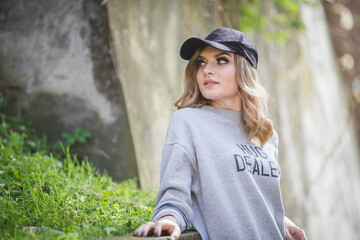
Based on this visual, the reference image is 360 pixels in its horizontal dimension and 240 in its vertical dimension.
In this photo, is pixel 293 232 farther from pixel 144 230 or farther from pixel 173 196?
pixel 144 230

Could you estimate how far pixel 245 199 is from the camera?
6.16 feet

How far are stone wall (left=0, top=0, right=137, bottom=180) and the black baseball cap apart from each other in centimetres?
125

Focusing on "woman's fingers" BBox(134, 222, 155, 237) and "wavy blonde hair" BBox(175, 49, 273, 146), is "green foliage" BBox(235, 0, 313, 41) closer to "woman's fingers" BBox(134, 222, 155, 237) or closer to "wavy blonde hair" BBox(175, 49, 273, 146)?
"wavy blonde hair" BBox(175, 49, 273, 146)

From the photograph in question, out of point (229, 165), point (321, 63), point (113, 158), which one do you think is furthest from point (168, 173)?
point (321, 63)

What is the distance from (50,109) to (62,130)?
0.74 ft

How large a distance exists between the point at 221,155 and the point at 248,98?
0.45 metres

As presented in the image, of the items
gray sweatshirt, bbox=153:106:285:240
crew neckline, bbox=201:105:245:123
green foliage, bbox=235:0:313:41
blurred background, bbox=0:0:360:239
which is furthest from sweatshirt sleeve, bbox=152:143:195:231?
green foliage, bbox=235:0:313:41

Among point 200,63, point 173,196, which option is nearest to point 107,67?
point 200,63

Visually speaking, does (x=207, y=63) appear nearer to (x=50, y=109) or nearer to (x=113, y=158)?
(x=113, y=158)

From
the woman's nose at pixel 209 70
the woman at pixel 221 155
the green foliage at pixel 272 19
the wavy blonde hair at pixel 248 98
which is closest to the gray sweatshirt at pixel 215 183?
the woman at pixel 221 155

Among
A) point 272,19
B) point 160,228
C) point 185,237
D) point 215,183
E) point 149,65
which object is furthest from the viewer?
point 272,19

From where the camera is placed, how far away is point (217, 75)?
2.12 meters

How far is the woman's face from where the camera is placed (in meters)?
2.12

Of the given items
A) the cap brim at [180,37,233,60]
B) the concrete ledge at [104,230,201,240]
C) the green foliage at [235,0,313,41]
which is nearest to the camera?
the concrete ledge at [104,230,201,240]
